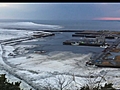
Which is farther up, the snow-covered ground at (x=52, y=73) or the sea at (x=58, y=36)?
the snow-covered ground at (x=52, y=73)

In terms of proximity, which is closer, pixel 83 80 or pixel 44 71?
pixel 83 80

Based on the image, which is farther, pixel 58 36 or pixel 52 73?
pixel 58 36

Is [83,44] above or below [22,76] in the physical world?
below

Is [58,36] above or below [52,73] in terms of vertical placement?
below

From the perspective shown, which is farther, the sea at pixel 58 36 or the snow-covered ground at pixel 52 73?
the sea at pixel 58 36

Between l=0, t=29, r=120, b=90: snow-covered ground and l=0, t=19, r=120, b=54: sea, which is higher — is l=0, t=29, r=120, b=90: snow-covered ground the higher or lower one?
the higher one

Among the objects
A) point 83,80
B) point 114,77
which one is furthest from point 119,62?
point 83,80

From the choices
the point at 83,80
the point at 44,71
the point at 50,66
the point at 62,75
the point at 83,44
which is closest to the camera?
the point at 83,80

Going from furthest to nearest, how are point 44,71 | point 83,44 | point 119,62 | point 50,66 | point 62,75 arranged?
point 83,44, point 119,62, point 50,66, point 44,71, point 62,75

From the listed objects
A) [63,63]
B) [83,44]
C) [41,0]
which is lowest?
[83,44]

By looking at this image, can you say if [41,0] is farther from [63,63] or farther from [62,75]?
[63,63]

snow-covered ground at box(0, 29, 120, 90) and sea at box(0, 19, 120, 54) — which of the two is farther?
sea at box(0, 19, 120, 54)
